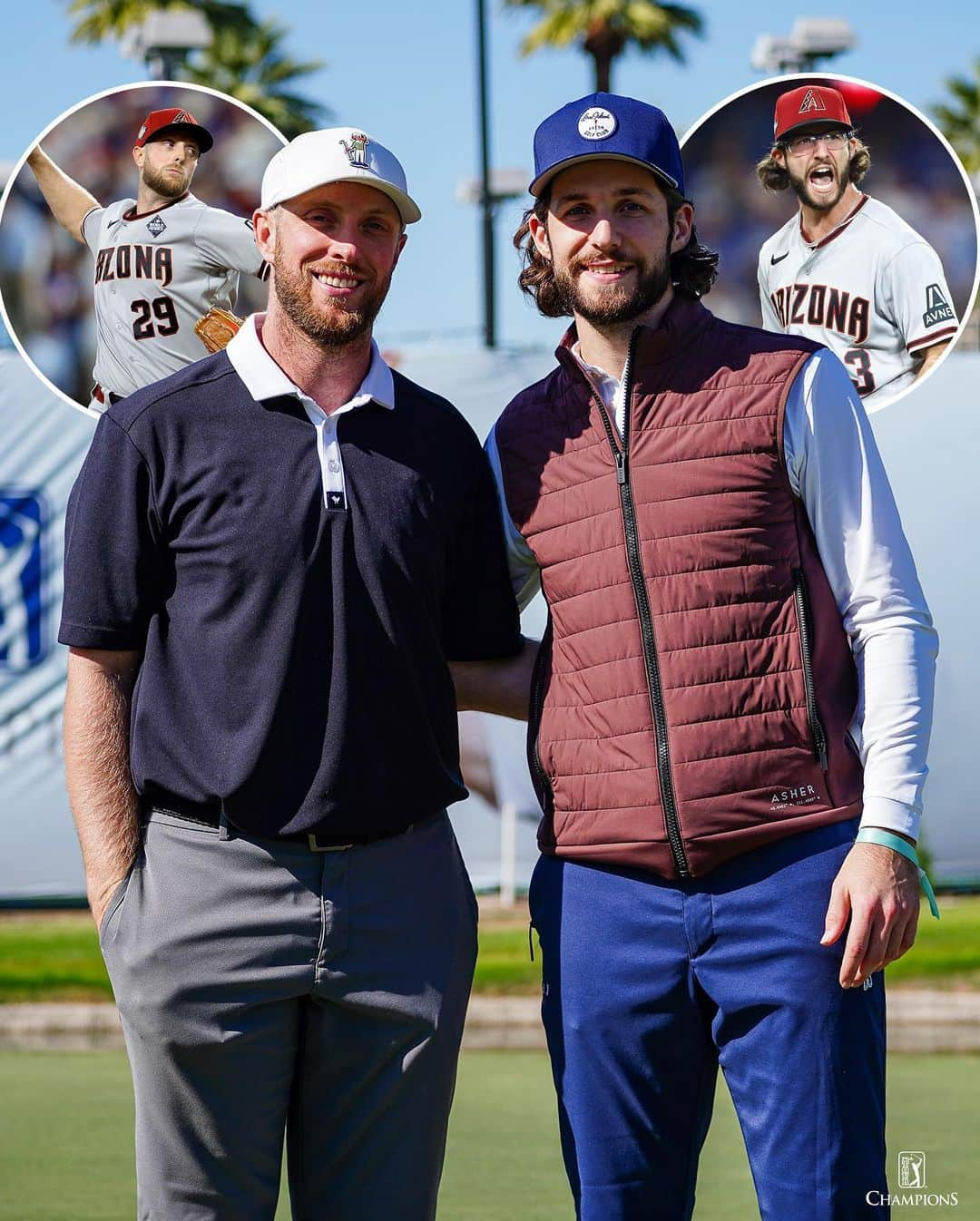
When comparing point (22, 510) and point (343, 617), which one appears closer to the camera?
point (343, 617)

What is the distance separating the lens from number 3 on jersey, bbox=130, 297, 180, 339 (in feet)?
11.8

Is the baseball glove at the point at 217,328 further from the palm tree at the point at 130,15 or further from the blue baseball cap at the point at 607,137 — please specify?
the palm tree at the point at 130,15

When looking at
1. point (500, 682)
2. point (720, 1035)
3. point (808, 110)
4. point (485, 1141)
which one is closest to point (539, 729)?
point (500, 682)

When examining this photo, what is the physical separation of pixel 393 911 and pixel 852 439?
3.43 feet

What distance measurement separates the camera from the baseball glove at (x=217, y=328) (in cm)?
336

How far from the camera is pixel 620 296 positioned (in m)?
2.79

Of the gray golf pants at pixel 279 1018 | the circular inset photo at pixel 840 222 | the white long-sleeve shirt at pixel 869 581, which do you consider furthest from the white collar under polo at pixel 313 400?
the circular inset photo at pixel 840 222

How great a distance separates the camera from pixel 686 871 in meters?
2.64

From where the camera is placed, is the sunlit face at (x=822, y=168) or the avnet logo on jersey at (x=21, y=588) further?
the avnet logo on jersey at (x=21, y=588)

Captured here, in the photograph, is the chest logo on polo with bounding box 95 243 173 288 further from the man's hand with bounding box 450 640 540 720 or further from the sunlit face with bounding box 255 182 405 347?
the man's hand with bounding box 450 640 540 720

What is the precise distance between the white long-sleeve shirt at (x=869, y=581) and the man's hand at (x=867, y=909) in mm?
57

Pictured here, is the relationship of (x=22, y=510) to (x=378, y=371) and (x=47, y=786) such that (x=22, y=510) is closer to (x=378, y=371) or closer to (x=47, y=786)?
(x=47, y=786)

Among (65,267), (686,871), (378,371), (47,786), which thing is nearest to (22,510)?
(47,786)

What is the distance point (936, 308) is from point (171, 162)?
175 centimetres
